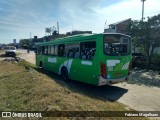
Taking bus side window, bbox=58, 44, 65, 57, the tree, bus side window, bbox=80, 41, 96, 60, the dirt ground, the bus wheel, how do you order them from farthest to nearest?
the tree → bus side window, bbox=58, 44, 65, 57 → the bus wheel → bus side window, bbox=80, 41, 96, 60 → the dirt ground

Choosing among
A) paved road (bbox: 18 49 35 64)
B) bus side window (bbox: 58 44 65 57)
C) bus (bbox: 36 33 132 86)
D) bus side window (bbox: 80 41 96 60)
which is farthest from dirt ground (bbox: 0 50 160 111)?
paved road (bbox: 18 49 35 64)

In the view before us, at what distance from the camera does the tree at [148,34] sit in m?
23.5

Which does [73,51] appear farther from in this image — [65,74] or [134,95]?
[134,95]

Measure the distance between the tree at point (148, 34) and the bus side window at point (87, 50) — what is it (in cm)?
1442

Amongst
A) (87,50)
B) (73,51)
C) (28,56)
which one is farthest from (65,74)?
(28,56)

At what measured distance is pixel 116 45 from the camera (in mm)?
10688

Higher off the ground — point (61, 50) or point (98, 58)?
point (61, 50)

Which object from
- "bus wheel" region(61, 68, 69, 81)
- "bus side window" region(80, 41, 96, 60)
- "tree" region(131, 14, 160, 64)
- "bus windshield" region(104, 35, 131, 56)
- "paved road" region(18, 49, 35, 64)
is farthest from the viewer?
"paved road" region(18, 49, 35, 64)

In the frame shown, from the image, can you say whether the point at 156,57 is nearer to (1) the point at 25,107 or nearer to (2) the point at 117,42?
(2) the point at 117,42

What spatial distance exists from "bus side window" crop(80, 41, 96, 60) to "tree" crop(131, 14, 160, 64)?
14.4 metres

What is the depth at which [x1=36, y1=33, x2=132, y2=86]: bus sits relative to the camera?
9961 mm

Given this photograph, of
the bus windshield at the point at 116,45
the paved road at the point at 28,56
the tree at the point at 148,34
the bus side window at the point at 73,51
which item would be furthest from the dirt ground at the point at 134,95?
the paved road at the point at 28,56

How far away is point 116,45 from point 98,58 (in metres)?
1.39

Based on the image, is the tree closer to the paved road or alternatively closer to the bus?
the bus
